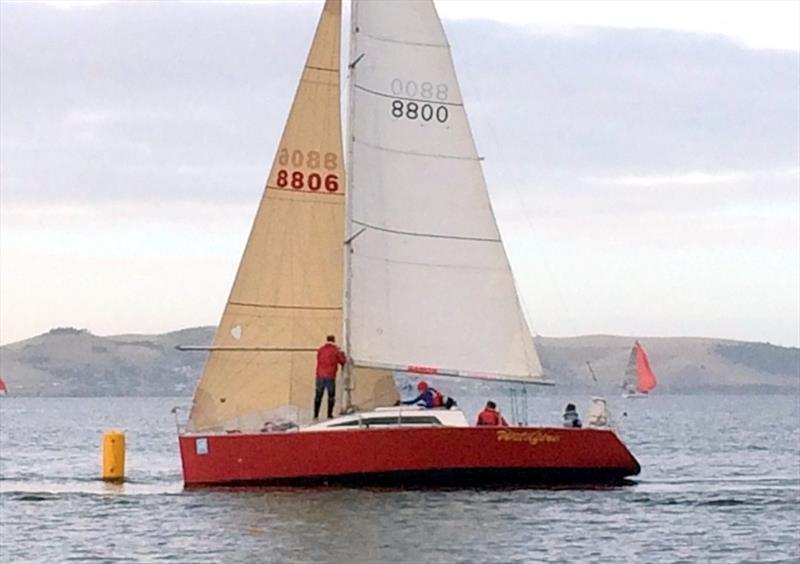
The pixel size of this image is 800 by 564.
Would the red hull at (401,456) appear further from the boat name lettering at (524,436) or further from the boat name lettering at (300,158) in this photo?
the boat name lettering at (300,158)

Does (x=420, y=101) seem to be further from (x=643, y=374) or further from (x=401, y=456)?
(x=643, y=374)

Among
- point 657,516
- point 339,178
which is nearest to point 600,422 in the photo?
point 657,516

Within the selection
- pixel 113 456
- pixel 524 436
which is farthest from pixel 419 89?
pixel 113 456

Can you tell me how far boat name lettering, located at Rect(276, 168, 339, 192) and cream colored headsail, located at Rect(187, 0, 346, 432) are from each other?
0.7 inches

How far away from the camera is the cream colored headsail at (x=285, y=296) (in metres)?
33.8

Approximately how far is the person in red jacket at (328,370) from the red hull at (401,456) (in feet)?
2.97

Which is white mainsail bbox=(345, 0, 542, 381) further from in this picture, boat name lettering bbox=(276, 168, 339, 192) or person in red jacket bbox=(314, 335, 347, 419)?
boat name lettering bbox=(276, 168, 339, 192)

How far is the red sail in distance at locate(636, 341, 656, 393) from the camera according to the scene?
87.2 meters

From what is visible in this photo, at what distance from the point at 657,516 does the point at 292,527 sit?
630 cm

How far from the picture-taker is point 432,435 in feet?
105

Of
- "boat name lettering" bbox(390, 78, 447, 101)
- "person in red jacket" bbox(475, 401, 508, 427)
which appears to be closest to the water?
"person in red jacket" bbox(475, 401, 508, 427)

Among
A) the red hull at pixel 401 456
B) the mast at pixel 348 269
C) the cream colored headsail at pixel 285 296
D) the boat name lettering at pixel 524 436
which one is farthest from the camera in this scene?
the cream colored headsail at pixel 285 296

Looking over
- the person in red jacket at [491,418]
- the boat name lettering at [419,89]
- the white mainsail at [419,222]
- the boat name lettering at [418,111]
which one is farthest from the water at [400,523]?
the boat name lettering at [419,89]

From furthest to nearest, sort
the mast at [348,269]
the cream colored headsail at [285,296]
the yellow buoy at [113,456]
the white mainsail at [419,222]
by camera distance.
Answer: the yellow buoy at [113,456] < the cream colored headsail at [285,296] < the white mainsail at [419,222] < the mast at [348,269]
